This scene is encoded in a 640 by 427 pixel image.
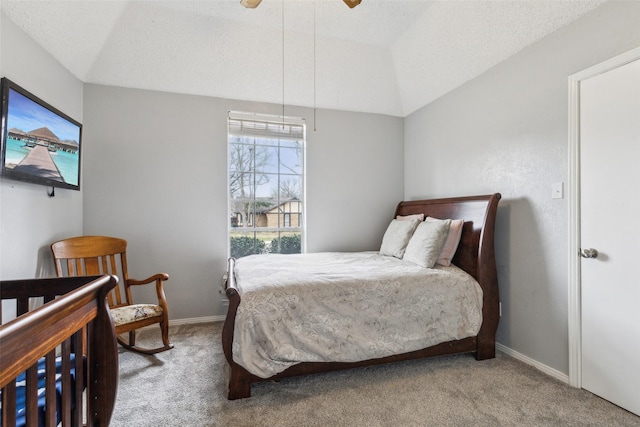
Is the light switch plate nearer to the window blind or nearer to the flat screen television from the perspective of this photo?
the window blind

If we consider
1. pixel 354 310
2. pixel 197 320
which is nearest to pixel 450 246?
pixel 354 310

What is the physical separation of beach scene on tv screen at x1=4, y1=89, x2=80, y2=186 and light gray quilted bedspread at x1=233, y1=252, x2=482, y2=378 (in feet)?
5.28

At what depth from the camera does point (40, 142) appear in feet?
7.12

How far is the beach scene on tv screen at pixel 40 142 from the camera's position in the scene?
6.31 feet

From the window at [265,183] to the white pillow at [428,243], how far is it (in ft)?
4.84

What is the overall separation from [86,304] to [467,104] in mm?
3288

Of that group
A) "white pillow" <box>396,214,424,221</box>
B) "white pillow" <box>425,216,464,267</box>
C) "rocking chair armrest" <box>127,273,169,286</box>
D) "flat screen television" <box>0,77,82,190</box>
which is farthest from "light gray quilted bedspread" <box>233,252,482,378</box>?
"flat screen television" <box>0,77,82,190</box>

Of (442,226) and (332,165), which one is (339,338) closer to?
(442,226)

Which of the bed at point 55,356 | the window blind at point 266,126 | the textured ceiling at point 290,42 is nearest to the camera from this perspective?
the bed at point 55,356

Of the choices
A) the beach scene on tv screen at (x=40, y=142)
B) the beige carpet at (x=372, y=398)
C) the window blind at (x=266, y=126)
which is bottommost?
the beige carpet at (x=372, y=398)

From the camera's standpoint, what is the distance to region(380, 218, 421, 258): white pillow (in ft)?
9.70

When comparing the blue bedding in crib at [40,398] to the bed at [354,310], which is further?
the bed at [354,310]

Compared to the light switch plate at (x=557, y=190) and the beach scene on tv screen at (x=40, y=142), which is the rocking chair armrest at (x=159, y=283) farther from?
the light switch plate at (x=557, y=190)

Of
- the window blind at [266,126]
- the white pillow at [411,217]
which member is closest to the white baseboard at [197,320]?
the window blind at [266,126]
